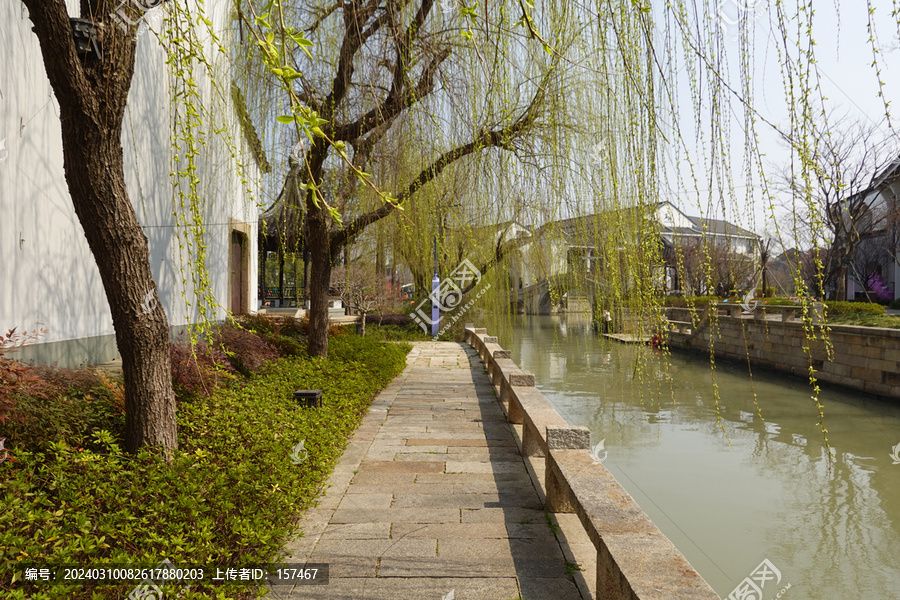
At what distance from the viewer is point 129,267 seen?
128 inches

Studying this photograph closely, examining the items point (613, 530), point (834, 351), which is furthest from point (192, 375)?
point (834, 351)

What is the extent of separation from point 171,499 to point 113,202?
1601mm

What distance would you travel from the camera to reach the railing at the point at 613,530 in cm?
189

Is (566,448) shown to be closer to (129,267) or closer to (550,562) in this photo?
(550,562)

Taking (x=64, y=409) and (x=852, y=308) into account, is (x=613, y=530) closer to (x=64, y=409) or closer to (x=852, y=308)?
(x=64, y=409)

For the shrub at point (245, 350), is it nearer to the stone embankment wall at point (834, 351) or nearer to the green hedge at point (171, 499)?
the green hedge at point (171, 499)

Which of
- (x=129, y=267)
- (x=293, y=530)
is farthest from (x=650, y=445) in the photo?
(x=129, y=267)

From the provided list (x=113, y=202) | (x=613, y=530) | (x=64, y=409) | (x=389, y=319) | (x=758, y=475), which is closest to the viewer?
(x=613, y=530)

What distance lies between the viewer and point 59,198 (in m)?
5.15

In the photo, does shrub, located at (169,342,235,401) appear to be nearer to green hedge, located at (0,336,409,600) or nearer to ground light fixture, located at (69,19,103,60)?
green hedge, located at (0,336,409,600)

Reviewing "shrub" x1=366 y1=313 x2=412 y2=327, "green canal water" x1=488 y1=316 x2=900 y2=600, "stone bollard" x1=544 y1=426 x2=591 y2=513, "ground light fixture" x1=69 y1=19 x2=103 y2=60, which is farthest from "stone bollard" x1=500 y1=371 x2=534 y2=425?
"shrub" x1=366 y1=313 x2=412 y2=327

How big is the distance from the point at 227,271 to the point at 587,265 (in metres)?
6.89

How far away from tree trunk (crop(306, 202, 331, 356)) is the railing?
475 centimetres

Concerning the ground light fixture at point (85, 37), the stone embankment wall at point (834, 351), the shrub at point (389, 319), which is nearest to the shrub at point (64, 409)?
the ground light fixture at point (85, 37)
